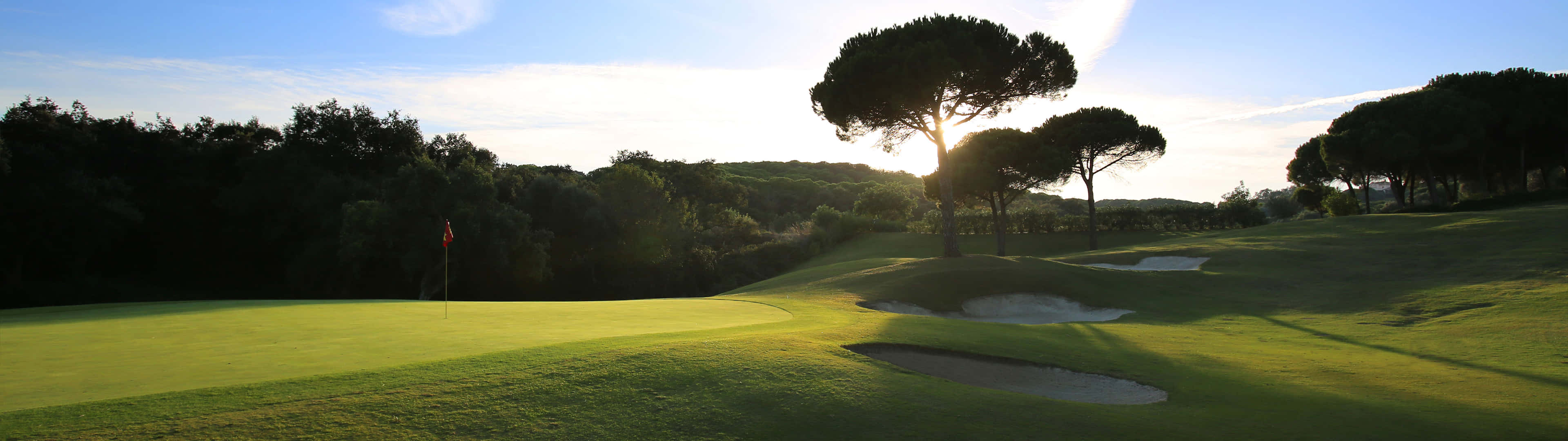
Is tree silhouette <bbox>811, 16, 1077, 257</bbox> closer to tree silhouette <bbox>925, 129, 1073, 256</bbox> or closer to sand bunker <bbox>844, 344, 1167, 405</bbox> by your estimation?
tree silhouette <bbox>925, 129, 1073, 256</bbox>

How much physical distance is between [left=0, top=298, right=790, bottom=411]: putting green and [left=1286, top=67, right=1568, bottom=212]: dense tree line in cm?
3850

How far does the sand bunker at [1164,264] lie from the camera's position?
23.1m

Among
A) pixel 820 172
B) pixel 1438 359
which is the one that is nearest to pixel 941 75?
pixel 1438 359

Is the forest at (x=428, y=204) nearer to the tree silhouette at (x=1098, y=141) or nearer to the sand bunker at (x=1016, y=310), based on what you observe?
the tree silhouette at (x=1098, y=141)

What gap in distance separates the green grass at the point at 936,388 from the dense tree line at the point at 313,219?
21.6 m

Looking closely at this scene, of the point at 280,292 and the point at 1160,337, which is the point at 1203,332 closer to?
the point at 1160,337

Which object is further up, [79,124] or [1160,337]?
[79,124]

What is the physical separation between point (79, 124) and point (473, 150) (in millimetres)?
17311

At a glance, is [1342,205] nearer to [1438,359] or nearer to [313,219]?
[1438,359]

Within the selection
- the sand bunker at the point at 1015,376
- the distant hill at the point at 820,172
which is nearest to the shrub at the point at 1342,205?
the sand bunker at the point at 1015,376

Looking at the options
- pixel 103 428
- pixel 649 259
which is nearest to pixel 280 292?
pixel 649 259

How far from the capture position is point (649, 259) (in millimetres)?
35625

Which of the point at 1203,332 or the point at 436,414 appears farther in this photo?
the point at 1203,332

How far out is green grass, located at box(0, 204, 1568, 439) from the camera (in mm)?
5090
